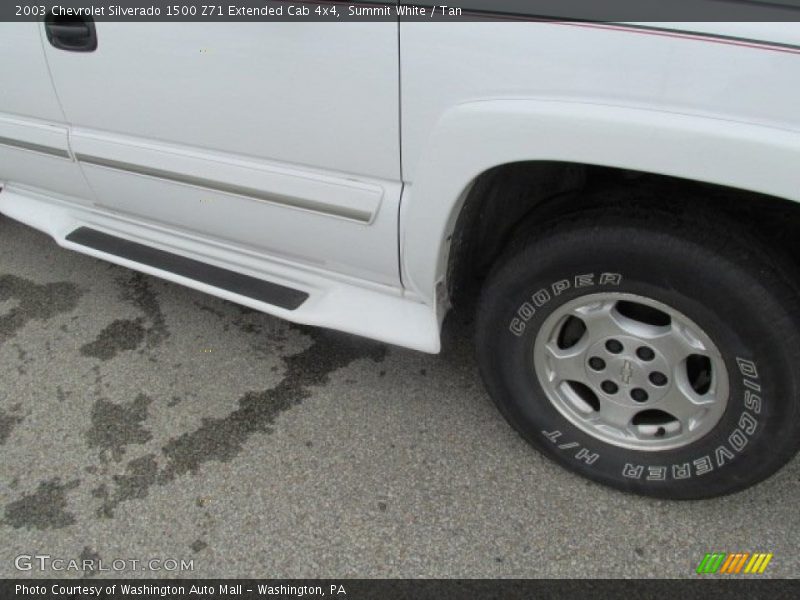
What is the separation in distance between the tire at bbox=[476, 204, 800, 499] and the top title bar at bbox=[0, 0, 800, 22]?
1.63 feet

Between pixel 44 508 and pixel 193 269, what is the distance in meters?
0.95

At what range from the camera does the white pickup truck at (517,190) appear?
1.41 m

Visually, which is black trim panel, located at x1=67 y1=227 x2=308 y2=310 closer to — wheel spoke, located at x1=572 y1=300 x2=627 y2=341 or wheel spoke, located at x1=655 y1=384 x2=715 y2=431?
wheel spoke, located at x1=572 y1=300 x2=627 y2=341

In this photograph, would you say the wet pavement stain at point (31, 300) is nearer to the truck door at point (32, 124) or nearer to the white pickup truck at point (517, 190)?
the truck door at point (32, 124)

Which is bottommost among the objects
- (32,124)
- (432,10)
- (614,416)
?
(614,416)

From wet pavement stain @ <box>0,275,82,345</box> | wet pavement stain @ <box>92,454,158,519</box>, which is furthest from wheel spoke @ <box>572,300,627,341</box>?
wet pavement stain @ <box>0,275,82,345</box>

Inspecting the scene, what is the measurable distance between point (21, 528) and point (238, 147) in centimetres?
138

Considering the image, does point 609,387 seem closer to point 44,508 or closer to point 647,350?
point 647,350

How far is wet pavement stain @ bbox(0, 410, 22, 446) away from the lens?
2.33 meters

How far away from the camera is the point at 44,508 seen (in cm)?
207

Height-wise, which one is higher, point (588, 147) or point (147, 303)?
point (588, 147)

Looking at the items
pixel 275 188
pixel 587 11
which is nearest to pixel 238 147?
pixel 275 188

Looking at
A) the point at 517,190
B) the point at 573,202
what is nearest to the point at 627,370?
the point at 573,202

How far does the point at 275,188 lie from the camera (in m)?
2.03
